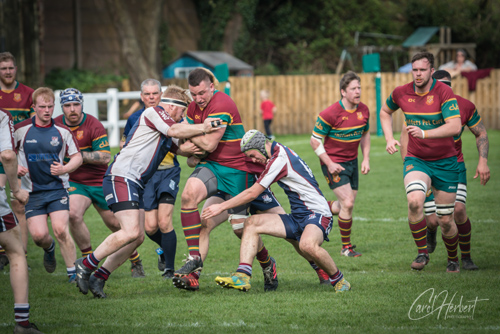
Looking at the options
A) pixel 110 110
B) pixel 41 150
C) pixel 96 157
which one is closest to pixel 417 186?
pixel 96 157

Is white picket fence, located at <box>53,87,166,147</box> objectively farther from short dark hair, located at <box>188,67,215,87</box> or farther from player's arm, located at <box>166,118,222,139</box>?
player's arm, located at <box>166,118,222,139</box>

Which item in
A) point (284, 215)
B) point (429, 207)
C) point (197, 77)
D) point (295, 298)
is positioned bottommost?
point (295, 298)

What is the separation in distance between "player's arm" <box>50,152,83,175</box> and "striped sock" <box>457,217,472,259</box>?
4.69m

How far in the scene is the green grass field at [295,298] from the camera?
5.66 meters

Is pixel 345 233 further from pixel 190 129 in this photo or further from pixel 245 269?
pixel 190 129

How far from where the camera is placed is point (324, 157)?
9250 millimetres

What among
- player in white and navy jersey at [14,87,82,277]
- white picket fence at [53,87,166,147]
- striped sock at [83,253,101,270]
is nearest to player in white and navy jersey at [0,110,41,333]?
striped sock at [83,253,101,270]

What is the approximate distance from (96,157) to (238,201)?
236cm

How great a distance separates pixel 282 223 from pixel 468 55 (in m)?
29.7

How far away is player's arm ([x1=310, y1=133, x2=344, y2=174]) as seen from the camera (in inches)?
358

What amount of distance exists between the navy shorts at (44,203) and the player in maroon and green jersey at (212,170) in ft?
5.46

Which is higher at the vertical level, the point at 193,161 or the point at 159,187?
the point at 193,161

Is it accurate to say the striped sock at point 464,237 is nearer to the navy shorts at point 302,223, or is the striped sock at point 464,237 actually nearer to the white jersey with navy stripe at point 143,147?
the navy shorts at point 302,223

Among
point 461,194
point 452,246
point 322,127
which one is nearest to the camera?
point 452,246
